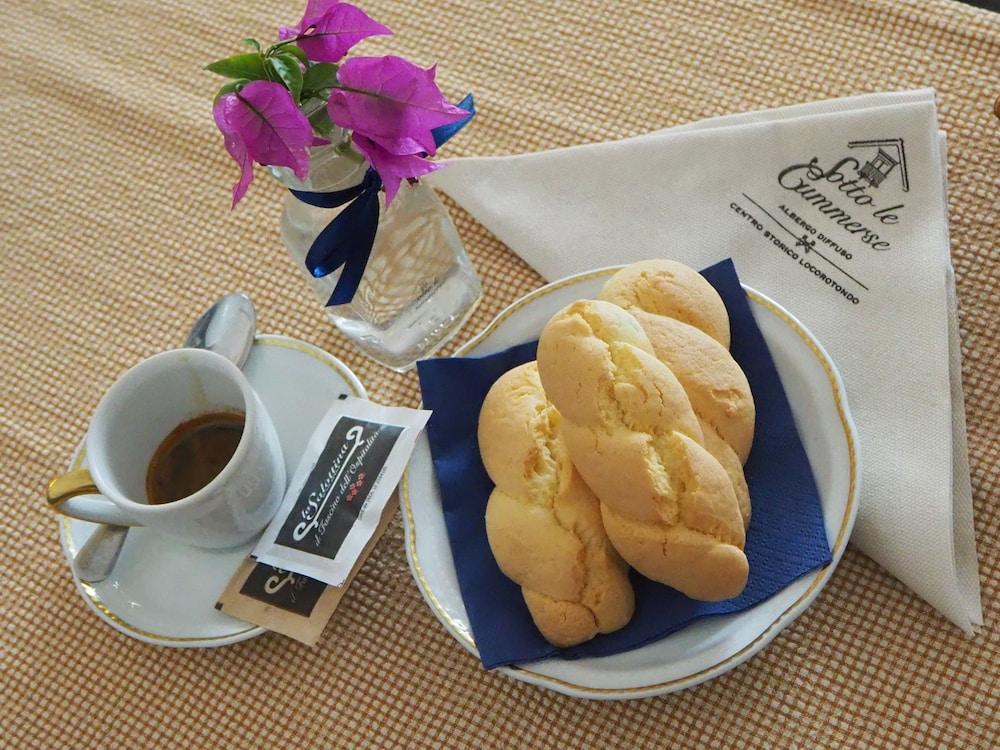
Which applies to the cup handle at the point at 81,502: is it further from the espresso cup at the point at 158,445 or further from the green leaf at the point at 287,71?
the green leaf at the point at 287,71

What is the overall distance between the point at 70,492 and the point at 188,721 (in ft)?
0.70

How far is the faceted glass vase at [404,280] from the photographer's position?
0.80m

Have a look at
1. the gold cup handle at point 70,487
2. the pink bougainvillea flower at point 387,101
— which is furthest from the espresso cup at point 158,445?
the pink bougainvillea flower at point 387,101

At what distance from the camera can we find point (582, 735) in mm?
715

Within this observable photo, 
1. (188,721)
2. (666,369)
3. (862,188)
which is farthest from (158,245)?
(862,188)

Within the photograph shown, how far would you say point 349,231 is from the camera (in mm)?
734

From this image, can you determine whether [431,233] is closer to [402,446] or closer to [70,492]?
[402,446]

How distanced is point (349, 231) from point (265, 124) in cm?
15

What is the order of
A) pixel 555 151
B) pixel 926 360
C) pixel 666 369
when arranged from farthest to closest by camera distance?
1. pixel 555 151
2. pixel 926 360
3. pixel 666 369

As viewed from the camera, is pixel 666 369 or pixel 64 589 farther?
pixel 64 589

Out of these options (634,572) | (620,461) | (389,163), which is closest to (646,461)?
(620,461)

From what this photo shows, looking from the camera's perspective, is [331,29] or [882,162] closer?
[331,29]

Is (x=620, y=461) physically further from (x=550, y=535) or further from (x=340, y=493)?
(x=340, y=493)

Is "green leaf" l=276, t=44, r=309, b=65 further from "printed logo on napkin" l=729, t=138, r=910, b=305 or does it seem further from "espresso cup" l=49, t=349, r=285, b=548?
"printed logo on napkin" l=729, t=138, r=910, b=305
